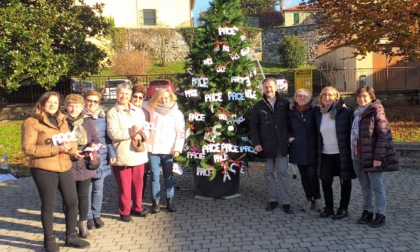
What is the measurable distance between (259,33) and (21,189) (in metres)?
33.7

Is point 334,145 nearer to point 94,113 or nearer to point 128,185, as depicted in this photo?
point 128,185

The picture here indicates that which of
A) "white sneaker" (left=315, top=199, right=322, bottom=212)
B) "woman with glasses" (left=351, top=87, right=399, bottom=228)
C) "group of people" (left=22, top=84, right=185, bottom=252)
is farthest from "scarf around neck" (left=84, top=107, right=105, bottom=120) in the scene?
"woman with glasses" (left=351, top=87, right=399, bottom=228)

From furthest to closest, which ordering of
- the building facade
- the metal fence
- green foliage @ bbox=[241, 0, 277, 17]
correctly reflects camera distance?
green foliage @ bbox=[241, 0, 277, 17] → the building facade → the metal fence

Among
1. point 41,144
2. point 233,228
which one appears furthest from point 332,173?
point 41,144

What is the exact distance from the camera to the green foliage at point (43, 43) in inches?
519

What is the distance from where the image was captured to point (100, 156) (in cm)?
548

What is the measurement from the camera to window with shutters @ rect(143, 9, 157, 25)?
125 feet

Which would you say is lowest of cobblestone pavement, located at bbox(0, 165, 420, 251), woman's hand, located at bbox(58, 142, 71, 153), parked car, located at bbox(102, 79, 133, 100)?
cobblestone pavement, located at bbox(0, 165, 420, 251)

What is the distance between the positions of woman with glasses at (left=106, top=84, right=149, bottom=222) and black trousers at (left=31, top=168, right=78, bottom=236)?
0.91 meters

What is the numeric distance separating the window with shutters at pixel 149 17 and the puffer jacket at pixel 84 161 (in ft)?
114

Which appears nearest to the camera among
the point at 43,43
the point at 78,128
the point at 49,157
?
the point at 49,157

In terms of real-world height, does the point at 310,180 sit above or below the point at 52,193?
below

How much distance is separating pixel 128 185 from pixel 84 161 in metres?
0.89

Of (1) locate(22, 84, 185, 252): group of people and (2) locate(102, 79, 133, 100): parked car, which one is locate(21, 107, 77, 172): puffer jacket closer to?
(1) locate(22, 84, 185, 252): group of people
